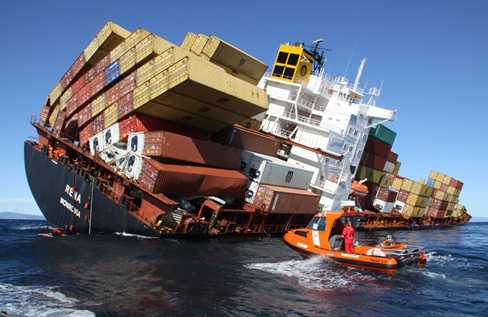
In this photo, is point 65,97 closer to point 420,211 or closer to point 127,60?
point 127,60

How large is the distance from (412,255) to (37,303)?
16.1 m

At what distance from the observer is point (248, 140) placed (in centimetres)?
3200

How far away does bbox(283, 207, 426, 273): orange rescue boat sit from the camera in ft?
60.8

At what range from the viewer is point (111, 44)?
29.2 metres

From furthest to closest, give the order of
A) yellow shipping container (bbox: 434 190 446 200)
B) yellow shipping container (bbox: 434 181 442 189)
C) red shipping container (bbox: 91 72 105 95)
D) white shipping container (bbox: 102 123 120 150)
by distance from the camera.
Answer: yellow shipping container (bbox: 434 181 442 189), yellow shipping container (bbox: 434 190 446 200), red shipping container (bbox: 91 72 105 95), white shipping container (bbox: 102 123 120 150)

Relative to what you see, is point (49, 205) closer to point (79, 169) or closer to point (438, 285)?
point (79, 169)

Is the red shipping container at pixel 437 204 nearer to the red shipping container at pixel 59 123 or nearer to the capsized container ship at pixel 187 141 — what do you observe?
the capsized container ship at pixel 187 141

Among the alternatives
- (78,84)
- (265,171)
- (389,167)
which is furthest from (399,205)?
(78,84)

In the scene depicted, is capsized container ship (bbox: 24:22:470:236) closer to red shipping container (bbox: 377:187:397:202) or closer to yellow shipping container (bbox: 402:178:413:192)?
red shipping container (bbox: 377:187:397:202)

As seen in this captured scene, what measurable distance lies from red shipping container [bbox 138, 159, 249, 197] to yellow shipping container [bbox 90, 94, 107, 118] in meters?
7.10

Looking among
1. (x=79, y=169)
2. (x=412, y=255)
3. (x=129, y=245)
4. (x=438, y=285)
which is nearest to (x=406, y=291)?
(x=438, y=285)

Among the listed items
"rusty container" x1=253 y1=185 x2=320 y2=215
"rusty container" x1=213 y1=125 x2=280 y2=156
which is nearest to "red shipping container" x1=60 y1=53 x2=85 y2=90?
"rusty container" x1=213 y1=125 x2=280 y2=156

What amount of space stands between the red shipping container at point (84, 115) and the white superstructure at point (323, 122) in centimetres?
1580

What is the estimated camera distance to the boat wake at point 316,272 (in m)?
16.2
